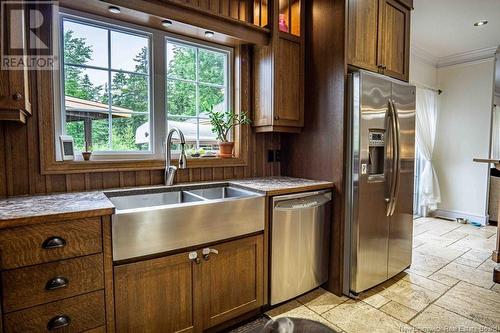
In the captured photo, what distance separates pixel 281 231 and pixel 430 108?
13.8 feet

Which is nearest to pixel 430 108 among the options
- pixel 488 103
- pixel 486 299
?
pixel 488 103

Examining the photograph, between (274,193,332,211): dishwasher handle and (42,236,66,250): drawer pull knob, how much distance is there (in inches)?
51.1

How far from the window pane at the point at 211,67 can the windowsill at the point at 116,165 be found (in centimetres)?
78

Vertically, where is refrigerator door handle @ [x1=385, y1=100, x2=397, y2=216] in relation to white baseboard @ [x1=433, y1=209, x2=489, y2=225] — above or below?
above

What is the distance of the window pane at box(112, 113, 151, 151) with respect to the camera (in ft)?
6.93

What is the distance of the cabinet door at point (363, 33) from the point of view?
87.2 inches

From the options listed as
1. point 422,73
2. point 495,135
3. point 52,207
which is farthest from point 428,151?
point 52,207

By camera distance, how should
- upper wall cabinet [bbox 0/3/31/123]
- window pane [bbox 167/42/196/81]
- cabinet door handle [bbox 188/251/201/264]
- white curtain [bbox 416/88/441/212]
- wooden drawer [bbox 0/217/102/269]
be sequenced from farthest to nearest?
white curtain [bbox 416/88/441/212] < window pane [bbox 167/42/196/81] < cabinet door handle [bbox 188/251/201/264] < upper wall cabinet [bbox 0/3/31/123] < wooden drawer [bbox 0/217/102/269]

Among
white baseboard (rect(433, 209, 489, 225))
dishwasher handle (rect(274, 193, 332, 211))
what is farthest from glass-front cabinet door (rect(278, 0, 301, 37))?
white baseboard (rect(433, 209, 489, 225))

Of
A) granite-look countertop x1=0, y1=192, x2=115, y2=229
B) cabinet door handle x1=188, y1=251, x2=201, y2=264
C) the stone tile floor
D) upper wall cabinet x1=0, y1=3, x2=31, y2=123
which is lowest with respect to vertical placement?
the stone tile floor

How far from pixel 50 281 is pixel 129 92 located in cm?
145

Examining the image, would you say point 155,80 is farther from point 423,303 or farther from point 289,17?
point 423,303

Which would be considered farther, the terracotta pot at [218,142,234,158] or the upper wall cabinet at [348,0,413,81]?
the terracotta pot at [218,142,234,158]

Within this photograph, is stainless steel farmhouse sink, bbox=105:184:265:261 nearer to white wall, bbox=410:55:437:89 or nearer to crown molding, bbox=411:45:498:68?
white wall, bbox=410:55:437:89
